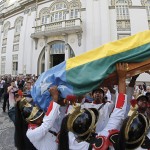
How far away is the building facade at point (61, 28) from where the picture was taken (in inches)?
592

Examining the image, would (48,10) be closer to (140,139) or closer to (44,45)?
(44,45)

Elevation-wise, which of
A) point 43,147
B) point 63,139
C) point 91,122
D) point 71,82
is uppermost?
point 71,82

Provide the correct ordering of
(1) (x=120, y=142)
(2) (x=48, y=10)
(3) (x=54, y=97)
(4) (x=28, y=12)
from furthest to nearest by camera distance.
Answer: (4) (x=28, y=12), (2) (x=48, y=10), (3) (x=54, y=97), (1) (x=120, y=142)

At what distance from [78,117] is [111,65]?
639mm

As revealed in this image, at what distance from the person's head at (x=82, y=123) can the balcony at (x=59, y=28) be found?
44.9ft

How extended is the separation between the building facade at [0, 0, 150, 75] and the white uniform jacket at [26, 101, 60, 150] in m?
13.0

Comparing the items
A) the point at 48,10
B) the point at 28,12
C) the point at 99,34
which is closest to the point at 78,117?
the point at 99,34

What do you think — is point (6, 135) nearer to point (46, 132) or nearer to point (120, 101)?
point (46, 132)

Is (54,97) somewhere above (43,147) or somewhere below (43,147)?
above

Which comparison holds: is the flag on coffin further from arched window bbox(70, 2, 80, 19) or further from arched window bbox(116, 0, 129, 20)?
arched window bbox(70, 2, 80, 19)

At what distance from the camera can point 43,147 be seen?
230cm

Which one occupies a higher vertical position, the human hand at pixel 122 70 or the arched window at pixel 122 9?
the arched window at pixel 122 9

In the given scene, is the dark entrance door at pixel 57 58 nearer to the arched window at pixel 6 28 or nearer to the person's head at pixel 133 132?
the arched window at pixel 6 28

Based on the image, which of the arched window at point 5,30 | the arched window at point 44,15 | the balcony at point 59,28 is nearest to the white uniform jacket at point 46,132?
the balcony at point 59,28
